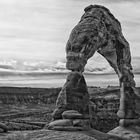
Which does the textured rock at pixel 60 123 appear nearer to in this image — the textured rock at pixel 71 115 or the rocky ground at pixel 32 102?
the textured rock at pixel 71 115

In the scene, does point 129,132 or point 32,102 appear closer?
point 129,132

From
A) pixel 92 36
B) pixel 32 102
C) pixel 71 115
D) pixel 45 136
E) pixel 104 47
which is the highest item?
pixel 92 36

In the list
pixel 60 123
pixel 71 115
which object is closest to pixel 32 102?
pixel 71 115

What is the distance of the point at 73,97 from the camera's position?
14.9m

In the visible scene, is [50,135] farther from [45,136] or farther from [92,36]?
[92,36]

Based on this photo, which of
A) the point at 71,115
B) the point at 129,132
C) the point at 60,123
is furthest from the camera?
the point at 129,132

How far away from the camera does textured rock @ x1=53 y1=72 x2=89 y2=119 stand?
48.1ft

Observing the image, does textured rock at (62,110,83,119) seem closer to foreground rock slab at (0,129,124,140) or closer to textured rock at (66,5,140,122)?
foreground rock slab at (0,129,124,140)

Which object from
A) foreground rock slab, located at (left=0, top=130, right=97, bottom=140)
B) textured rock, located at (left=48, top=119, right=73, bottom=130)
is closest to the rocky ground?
textured rock, located at (left=48, top=119, right=73, bottom=130)

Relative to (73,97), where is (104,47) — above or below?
above

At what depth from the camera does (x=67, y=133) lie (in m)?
12.7

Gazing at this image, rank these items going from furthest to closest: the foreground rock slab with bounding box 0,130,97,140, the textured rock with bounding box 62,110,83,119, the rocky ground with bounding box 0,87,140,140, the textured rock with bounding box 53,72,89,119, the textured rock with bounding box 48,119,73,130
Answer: the rocky ground with bounding box 0,87,140,140, the textured rock with bounding box 53,72,89,119, the textured rock with bounding box 62,110,83,119, the textured rock with bounding box 48,119,73,130, the foreground rock slab with bounding box 0,130,97,140

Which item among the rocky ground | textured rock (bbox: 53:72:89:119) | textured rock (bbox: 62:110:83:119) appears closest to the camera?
textured rock (bbox: 62:110:83:119)

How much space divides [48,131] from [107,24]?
7.47 m
